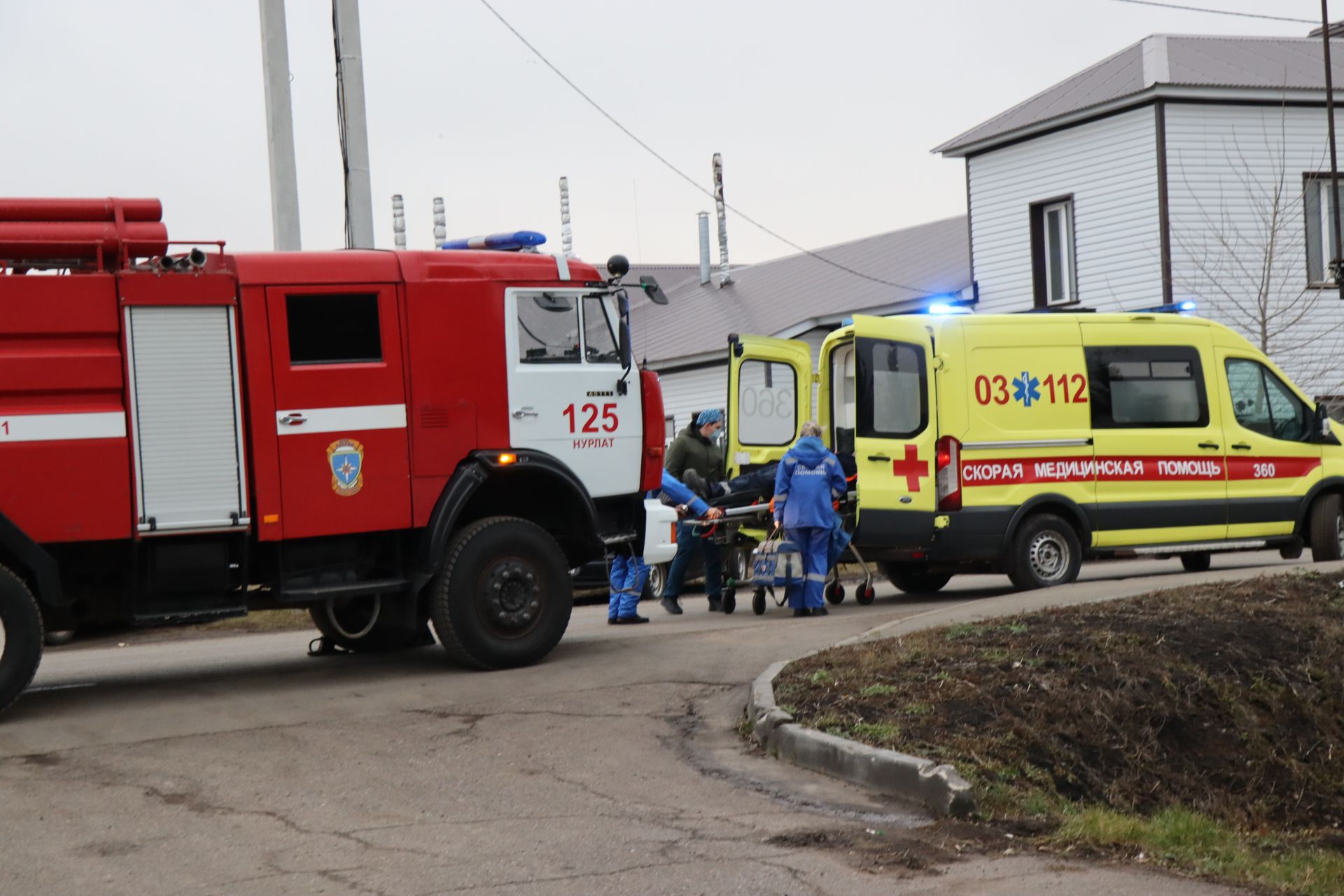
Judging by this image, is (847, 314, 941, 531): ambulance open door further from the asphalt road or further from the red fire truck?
the red fire truck

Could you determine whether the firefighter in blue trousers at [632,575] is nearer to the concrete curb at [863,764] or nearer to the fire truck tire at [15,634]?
the concrete curb at [863,764]

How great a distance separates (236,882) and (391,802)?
1.35m

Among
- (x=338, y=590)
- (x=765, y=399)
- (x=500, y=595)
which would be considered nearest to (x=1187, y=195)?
(x=765, y=399)

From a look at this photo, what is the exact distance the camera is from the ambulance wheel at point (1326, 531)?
15922 mm

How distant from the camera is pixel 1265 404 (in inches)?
623

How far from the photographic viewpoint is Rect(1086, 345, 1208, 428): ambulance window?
14906 mm

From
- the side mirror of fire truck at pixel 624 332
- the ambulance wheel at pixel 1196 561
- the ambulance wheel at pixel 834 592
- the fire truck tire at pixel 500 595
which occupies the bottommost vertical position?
the ambulance wheel at pixel 1196 561

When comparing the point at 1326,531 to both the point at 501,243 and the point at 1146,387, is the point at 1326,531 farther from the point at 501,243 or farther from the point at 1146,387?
the point at 501,243

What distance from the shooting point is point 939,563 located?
50.5 ft

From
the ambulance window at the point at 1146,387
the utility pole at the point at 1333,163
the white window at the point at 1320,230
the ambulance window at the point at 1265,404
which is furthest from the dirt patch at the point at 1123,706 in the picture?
the white window at the point at 1320,230

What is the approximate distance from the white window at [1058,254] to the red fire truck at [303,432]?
633 inches

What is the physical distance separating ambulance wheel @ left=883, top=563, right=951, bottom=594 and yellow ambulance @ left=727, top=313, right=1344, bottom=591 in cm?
3

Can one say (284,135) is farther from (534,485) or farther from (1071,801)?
(1071,801)

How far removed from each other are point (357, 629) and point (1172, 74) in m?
17.1
